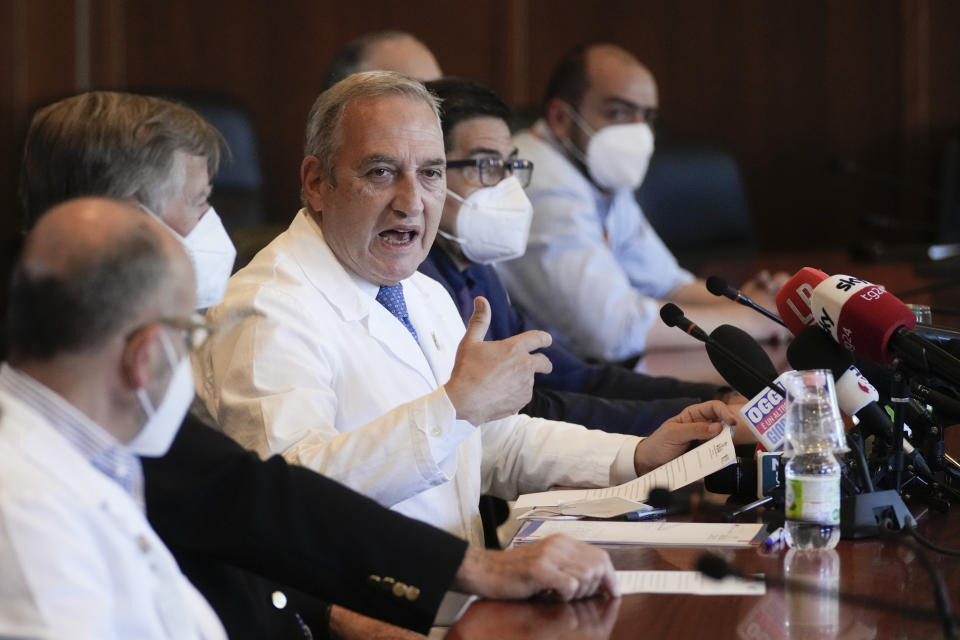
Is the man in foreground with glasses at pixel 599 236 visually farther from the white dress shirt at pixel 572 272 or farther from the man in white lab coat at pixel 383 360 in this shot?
the man in white lab coat at pixel 383 360

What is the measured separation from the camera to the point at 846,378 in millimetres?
1763

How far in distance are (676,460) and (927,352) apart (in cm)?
52

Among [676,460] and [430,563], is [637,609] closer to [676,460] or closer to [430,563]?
[430,563]

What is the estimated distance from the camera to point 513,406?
1.71m

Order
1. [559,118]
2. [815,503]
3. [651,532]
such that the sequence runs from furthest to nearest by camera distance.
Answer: [559,118] < [651,532] < [815,503]

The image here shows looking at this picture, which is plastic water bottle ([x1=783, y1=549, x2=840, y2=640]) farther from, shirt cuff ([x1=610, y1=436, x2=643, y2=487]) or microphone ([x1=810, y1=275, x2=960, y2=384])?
shirt cuff ([x1=610, y1=436, x2=643, y2=487])

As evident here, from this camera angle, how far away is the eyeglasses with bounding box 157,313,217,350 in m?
1.19

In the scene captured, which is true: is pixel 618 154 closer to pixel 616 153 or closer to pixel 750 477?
pixel 616 153

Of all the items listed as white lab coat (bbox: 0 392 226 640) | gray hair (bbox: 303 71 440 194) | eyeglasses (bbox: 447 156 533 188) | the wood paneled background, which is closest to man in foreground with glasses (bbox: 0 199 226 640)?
Answer: white lab coat (bbox: 0 392 226 640)

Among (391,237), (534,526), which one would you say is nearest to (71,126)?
(391,237)

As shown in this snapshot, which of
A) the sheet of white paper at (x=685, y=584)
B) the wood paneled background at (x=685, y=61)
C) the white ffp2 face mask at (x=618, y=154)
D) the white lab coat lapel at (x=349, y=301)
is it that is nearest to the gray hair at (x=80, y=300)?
the sheet of white paper at (x=685, y=584)

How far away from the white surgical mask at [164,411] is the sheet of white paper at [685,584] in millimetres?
562

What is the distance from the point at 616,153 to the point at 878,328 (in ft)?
7.88

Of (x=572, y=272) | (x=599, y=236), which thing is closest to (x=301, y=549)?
(x=572, y=272)
